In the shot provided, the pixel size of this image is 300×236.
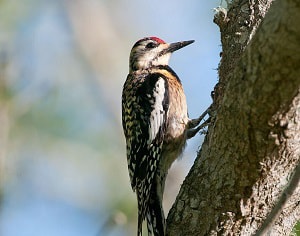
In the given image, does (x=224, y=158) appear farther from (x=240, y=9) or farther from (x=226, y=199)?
(x=240, y=9)

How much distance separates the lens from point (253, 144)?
3.71m

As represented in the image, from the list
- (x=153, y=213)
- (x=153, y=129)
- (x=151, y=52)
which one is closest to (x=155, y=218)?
(x=153, y=213)

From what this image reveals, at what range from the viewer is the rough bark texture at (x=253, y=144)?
330cm

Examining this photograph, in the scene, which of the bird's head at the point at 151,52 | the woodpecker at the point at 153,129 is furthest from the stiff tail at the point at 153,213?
the bird's head at the point at 151,52

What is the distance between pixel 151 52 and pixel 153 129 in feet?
3.71

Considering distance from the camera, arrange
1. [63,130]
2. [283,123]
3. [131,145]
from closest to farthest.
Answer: [283,123] → [131,145] → [63,130]

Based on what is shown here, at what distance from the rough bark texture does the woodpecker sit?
1025mm

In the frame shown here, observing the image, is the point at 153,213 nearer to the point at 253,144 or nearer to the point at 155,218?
the point at 155,218

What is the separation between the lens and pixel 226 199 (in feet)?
13.2

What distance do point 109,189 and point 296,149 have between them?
4256 millimetres

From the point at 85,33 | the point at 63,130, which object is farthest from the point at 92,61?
the point at 63,130

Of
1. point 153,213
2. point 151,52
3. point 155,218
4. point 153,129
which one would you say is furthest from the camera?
point 151,52

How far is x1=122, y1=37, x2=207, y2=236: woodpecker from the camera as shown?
544 cm

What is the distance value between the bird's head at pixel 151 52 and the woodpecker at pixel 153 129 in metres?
0.25
